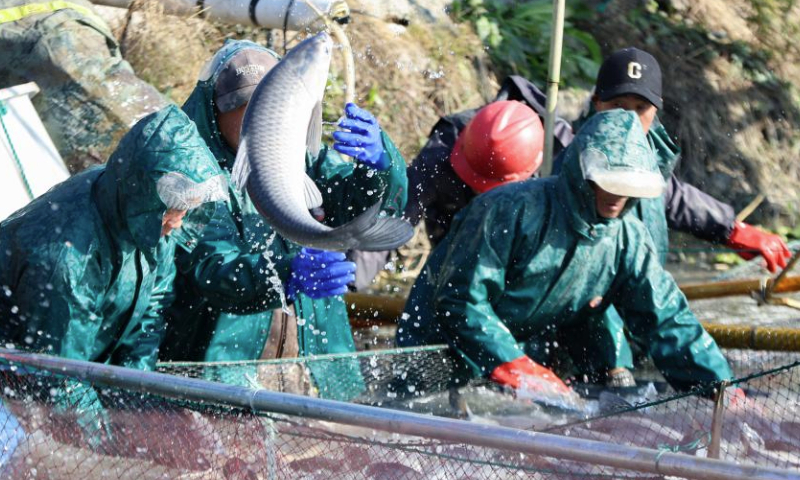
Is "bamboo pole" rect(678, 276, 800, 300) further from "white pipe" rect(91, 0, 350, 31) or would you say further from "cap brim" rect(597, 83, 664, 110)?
"white pipe" rect(91, 0, 350, 31)

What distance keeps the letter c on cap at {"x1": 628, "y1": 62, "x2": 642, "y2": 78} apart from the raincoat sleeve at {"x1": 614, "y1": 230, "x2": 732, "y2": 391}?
1264 mm

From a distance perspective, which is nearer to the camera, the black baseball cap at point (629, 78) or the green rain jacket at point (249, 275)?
the green rain jacket at point (249, 275)

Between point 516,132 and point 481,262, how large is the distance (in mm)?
1196

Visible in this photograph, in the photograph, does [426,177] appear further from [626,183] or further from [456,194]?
[626,183]

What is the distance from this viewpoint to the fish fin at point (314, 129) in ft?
12.1

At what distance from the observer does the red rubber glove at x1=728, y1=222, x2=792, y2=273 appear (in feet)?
20.6

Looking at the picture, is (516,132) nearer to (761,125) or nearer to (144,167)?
(144,167)

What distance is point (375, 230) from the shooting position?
3.33 meters

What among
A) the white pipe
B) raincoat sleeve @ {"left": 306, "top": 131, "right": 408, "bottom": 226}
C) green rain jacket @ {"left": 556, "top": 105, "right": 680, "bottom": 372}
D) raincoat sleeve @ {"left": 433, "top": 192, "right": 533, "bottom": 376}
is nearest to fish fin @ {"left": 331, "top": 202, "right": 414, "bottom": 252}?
raincoat sleeve @ {"left": 306, "top": 131, "right": 408, "bottom": 226}

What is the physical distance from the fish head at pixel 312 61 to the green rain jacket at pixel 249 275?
82cm

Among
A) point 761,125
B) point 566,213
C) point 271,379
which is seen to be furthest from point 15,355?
point 761,125

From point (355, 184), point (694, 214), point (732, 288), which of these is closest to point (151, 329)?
point (355, 184)

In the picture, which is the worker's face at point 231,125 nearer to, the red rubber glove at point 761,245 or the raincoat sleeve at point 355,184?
the raincoat sleeve at point 355,184

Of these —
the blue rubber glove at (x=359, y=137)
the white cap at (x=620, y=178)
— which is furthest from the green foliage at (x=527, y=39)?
the blue rubber glove at (x=359, y=137)
